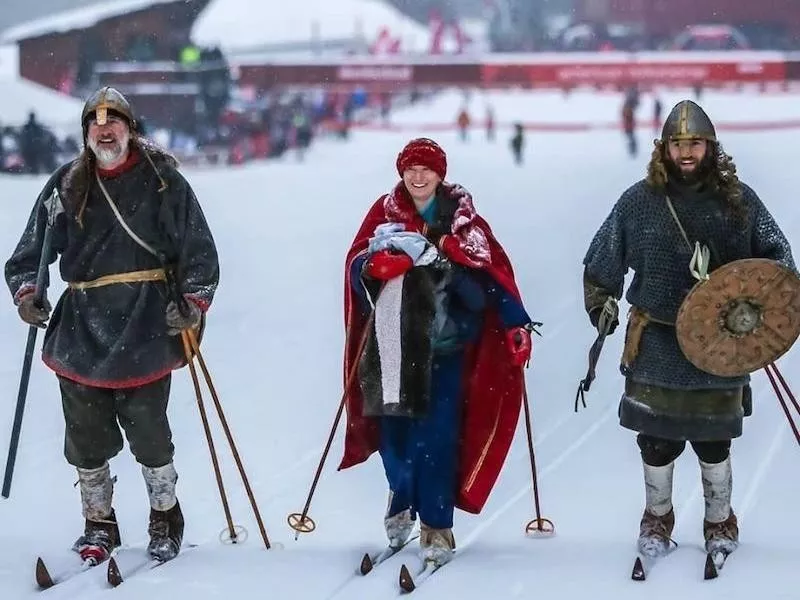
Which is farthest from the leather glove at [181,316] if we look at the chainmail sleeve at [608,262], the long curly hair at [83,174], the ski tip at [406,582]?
the chainmail sleeve at [608,262]

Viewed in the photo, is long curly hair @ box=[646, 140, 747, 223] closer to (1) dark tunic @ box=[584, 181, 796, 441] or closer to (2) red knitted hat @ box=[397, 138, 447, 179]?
(1) dark tunic @ box=[584, 181, 796, 441]

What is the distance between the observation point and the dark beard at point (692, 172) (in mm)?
5168

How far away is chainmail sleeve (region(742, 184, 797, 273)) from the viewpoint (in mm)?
5191

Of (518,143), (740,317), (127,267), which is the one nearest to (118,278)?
(127,267)

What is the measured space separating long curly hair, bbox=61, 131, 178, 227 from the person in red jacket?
736 millimetres

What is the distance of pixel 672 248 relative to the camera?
520cm

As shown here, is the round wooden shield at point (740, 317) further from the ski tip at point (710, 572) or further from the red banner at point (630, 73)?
the red banner at point (630, 73)

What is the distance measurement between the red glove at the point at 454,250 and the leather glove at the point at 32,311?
1.36m

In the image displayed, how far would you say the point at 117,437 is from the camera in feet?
18.0

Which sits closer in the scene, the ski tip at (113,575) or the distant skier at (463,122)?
the ski tip at (113,575)

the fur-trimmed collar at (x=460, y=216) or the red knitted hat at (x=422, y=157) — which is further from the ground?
the red knitted hat at (x=422, y=157)

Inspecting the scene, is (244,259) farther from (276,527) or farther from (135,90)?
(135,90)

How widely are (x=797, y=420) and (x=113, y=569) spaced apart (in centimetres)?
460

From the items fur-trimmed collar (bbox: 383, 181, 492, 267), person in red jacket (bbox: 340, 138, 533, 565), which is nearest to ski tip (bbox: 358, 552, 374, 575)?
person in red jacket (bbox: 340, 138, 533, 565)
